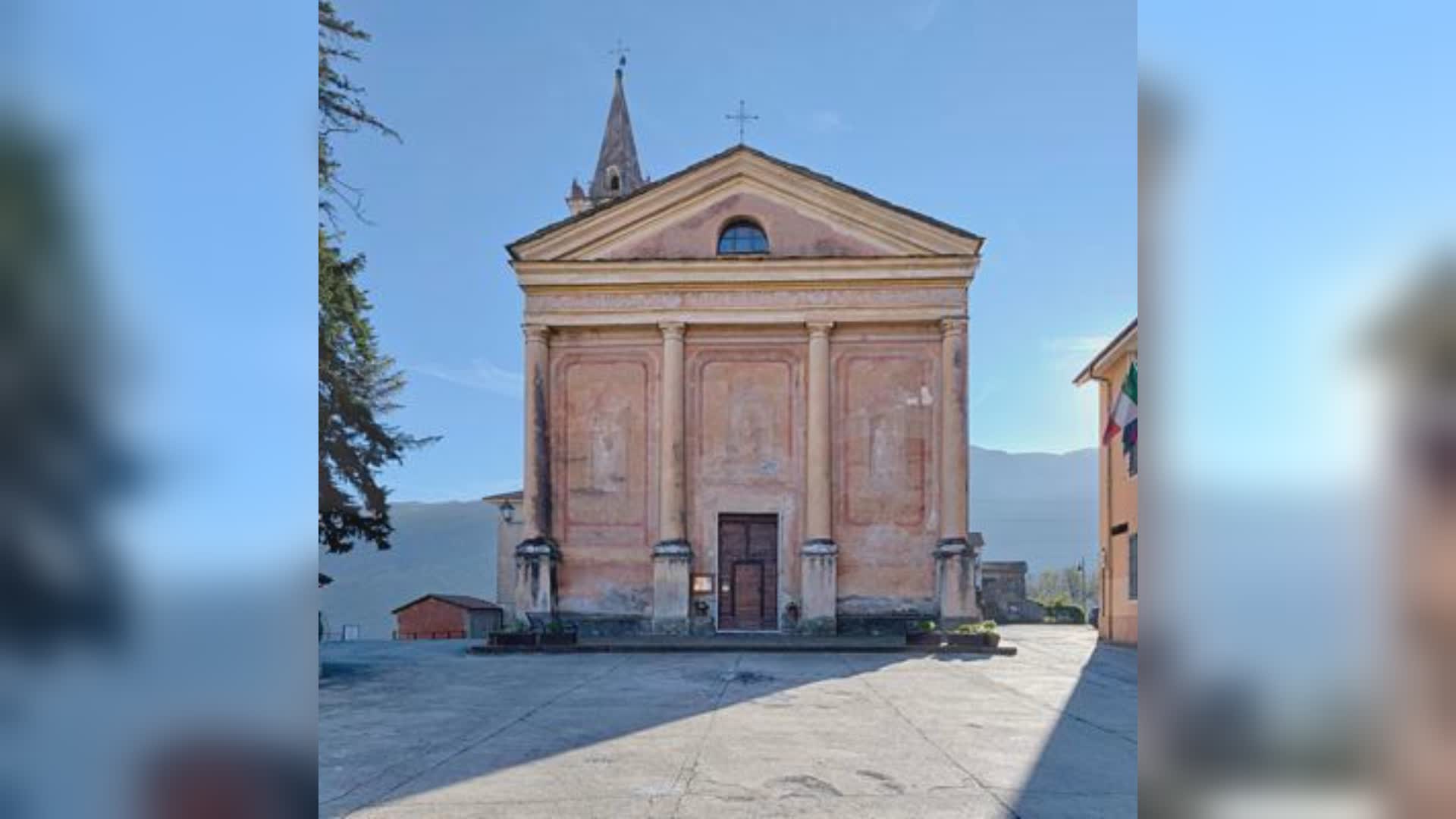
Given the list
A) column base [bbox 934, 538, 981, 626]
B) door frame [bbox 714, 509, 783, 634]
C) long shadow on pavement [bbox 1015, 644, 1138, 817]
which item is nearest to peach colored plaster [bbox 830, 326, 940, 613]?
column base [bbox 934, 538, 981, 626]

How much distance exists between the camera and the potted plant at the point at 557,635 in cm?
2111

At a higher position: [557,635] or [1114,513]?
[1114,513]

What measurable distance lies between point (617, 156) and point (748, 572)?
21.9 meters

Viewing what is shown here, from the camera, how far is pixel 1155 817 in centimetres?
123

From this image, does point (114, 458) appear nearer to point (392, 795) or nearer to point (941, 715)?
point (392, 795)

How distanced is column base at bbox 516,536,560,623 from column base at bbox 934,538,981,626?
930cm

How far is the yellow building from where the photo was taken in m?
21.3

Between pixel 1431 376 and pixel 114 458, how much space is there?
5.32ft

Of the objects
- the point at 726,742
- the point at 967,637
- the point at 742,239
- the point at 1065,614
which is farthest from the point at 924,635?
the point at 1065,614

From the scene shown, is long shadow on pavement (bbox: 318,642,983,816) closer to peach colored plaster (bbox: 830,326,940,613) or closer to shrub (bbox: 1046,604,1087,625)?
peach colored plaster (bbox: 830,326,940,613)

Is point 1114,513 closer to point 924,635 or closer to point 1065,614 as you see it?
point 924,635

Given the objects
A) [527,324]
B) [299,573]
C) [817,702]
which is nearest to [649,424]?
[527,324]

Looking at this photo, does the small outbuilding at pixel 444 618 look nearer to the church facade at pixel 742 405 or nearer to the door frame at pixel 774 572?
the church facade at pixel 742 405

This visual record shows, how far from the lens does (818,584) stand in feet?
77.7
